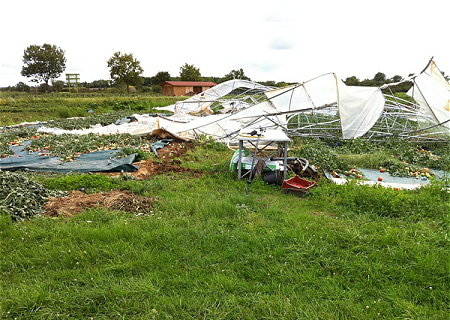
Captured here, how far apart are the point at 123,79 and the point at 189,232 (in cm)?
4889

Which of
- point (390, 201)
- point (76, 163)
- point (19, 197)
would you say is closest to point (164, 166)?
point (76, 163)

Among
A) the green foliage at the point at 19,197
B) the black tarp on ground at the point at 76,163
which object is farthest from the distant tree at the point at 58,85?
the green foliage at the point at 19,197

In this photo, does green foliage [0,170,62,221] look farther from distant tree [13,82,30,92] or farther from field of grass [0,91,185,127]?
distant tree [13,82,30,92]

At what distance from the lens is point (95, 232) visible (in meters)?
3.64

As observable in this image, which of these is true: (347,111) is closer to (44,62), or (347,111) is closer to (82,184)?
(82,184)

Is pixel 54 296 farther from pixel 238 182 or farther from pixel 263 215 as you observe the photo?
pixel 238 182

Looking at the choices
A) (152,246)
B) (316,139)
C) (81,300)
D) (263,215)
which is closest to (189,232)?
(152,246)

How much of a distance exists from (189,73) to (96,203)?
183 ft

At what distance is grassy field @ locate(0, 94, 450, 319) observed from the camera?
2.55 meters

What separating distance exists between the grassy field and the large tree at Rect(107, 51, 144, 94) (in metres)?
46.4

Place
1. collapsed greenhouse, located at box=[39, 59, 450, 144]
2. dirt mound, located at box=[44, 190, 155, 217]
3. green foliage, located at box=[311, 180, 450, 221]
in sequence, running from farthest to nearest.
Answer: collapsed greenhouse, located at box=[39, 59, 450, 144]
dirt mound, located at box=[44, 190, 155, 217]
green foliage, located at box=[311, 180, 450, 221]

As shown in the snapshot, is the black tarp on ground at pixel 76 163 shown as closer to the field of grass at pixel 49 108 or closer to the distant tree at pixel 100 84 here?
the field of grass at pixel 49 108

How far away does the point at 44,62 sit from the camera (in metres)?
46.6

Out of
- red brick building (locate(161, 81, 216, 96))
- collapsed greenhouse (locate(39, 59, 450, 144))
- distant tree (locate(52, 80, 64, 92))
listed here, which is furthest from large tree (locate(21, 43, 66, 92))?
collapsed greenhouse (locate(39, 59, 450, 144))
